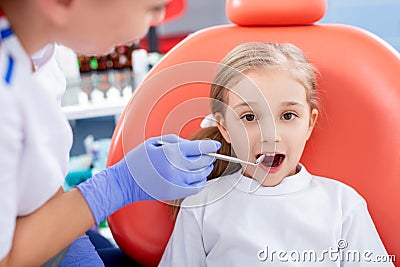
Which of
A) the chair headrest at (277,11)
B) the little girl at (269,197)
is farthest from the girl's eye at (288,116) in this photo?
the chair headrest at (277,11)

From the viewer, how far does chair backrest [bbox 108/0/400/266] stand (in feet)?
3.56

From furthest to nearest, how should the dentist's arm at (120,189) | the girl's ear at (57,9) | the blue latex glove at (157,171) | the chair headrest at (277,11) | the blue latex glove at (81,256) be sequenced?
1. the chair headrest at (277,11)
2. the blue latex glove at (81,256)
3. the blue latex glove at (157,171)
4. the dentist's arm at (120,189)
5. the girl's ear at (57,9)

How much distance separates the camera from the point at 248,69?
1.03 m

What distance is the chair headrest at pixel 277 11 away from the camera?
118 centimetres

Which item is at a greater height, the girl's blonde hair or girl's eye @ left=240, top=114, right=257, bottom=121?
the girl's blonde hair

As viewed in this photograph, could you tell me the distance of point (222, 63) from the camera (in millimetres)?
1097

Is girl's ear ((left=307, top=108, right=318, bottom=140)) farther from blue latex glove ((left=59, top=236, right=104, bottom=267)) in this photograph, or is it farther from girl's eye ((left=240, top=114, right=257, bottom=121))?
blue latex glove ((left=59, top=236, right=104, bottom=267))

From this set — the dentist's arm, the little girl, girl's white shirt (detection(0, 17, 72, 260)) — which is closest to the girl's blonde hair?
the little girl

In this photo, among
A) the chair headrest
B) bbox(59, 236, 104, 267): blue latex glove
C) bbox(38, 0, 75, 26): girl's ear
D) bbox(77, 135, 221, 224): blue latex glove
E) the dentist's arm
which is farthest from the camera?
the chair headrest

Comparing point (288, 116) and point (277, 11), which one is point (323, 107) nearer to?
point (288, 116)

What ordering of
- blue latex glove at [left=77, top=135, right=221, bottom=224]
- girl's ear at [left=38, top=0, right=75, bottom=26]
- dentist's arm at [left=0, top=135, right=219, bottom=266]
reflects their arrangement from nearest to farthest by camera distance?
girl's ear at [left=38, top=0, right=75, bottom=26] < dentist's arm at [left=0, top=135, right=219, bottom=266] < blue latex glove at [left=77, top=135, right=221, bottom=224]

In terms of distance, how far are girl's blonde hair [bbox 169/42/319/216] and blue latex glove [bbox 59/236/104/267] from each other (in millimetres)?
192

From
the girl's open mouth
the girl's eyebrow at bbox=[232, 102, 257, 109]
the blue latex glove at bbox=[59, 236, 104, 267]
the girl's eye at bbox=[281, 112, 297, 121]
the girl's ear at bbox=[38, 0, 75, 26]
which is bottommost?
the blue latex glove at bbox=[59, 236, 104, 267]

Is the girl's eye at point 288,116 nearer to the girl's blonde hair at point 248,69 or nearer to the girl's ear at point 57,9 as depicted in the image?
the girl's blonde hair at point 248,69
